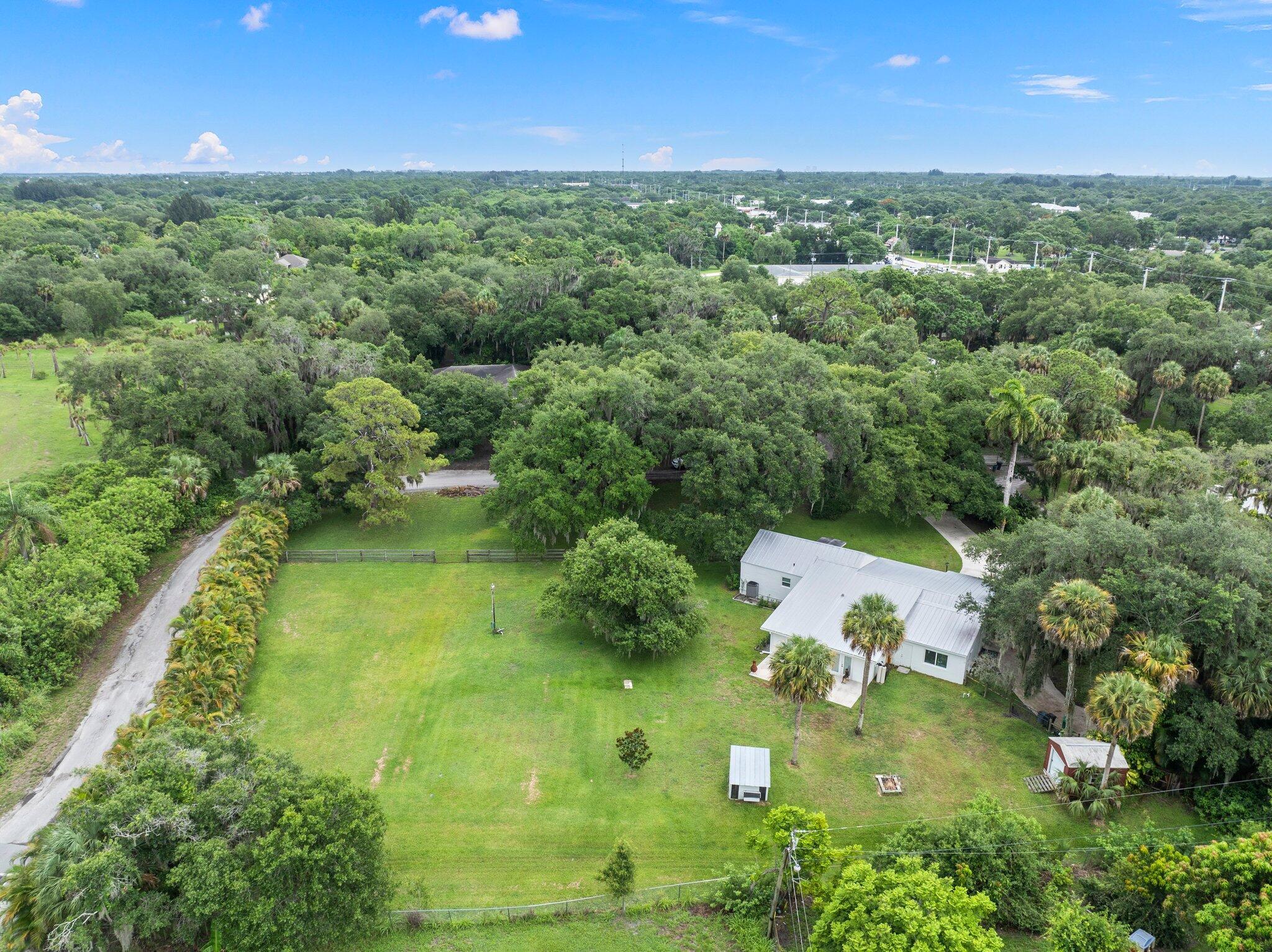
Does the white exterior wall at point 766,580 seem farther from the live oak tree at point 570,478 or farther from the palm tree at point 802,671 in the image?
the palm tree at point 802,671

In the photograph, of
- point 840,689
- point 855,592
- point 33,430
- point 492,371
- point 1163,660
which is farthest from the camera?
point 492,371

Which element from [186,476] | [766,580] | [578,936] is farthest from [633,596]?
[186,476]

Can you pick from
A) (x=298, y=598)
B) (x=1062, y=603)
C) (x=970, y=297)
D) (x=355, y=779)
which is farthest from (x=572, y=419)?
(x=970, y=297)

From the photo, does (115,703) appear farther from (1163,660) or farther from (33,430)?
(33,430)

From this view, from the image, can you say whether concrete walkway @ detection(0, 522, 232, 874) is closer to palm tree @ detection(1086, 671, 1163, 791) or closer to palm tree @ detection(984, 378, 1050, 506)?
palm tree @ detection(1086, 671, 1163, 791)

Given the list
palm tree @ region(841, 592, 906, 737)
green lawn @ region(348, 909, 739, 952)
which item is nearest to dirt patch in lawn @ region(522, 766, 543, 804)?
green lawn @ region(348, 909, 739, 952)

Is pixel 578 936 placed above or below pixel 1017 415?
below

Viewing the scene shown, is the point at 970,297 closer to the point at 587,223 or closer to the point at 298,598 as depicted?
the point at 298,598

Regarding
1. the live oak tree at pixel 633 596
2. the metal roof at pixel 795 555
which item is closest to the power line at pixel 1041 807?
the live oak tree at pixel 633 596
